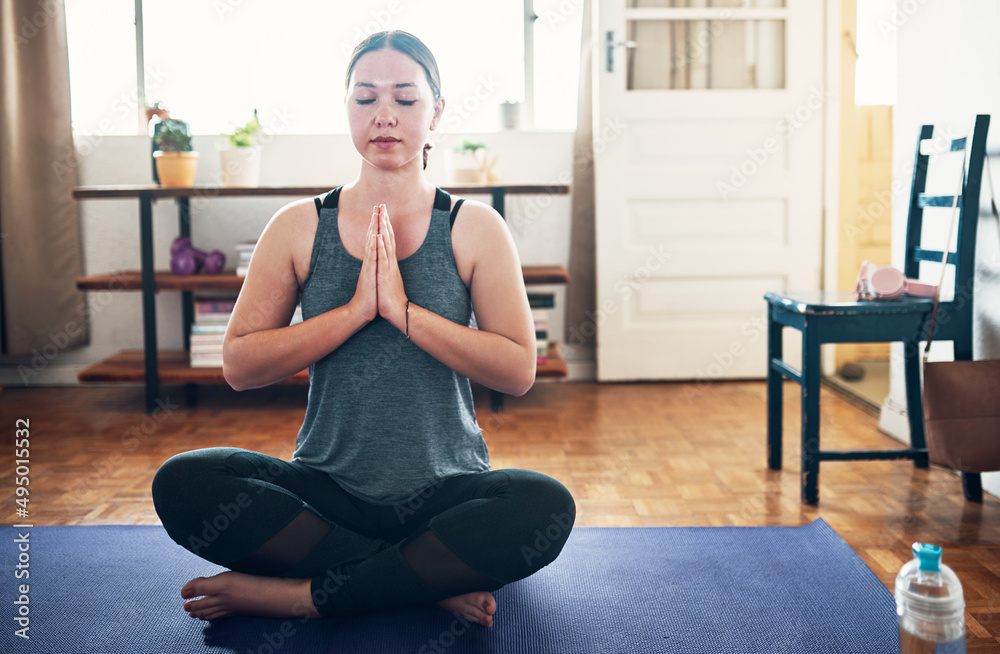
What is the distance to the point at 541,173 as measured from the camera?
3572mm

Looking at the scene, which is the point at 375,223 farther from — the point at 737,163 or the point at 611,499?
the point at 737,163

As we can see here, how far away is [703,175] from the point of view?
11.2ft

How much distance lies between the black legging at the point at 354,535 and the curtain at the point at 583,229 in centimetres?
226

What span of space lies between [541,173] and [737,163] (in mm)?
797

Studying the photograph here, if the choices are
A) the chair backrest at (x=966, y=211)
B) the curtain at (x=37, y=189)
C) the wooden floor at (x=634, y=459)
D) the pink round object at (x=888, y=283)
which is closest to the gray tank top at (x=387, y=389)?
the wooden floor at (x=634, y=459)

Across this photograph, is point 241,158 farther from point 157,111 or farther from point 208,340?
point 208,340

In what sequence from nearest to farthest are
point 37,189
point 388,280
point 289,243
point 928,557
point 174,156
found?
point 928,557 → point 388,280 → point 289,243 → point 174,156 → point 37,189

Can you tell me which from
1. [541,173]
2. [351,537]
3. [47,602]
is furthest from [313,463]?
[541,173]

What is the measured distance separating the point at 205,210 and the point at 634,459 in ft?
6.96

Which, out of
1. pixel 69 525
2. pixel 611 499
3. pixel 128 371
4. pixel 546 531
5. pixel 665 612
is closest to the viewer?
pixel 546 531

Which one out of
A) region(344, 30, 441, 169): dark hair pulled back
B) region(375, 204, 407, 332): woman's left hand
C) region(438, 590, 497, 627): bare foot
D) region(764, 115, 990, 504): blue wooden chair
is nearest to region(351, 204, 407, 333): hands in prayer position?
region(375, 204, 407, 332): woman's left hand

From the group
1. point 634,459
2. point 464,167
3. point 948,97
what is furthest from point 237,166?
point 948,97

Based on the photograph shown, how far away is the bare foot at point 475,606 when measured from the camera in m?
1.34

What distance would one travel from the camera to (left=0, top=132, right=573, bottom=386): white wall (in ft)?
11.4
